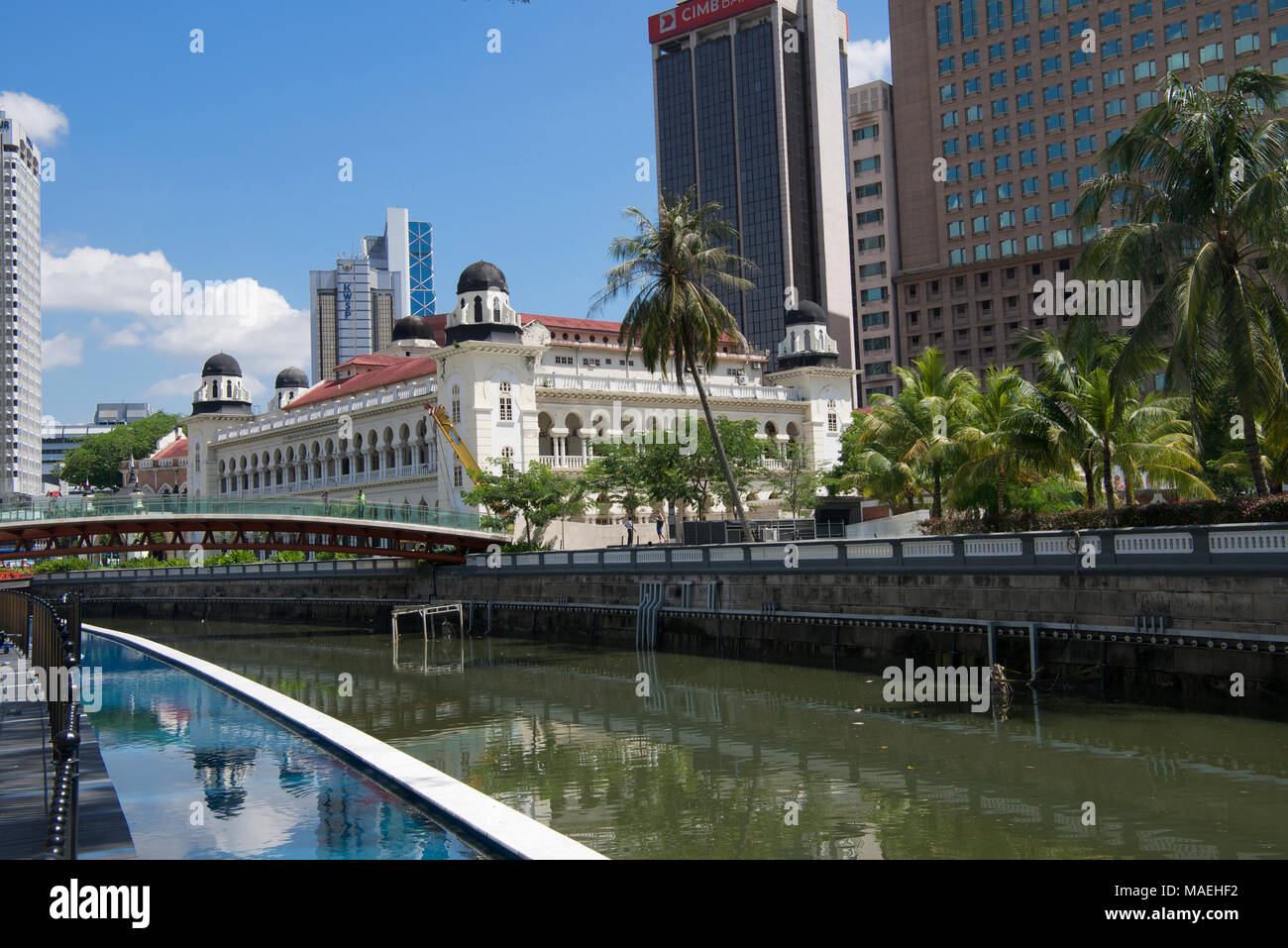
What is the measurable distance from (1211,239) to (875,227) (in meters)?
85.4

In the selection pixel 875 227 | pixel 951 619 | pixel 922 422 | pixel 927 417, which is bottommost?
pixel 951 619

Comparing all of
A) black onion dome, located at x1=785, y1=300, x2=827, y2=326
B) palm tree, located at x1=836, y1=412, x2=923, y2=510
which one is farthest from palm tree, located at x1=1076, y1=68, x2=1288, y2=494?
black onion dome, located at x1=785, y1=300, x2=827, y2=326

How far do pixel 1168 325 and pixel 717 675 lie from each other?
14.9 metres

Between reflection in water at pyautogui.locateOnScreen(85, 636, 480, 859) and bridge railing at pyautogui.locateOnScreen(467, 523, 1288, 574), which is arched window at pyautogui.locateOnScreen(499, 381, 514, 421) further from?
reflection in water at pyautogui.locateOnScreen(85, 636, 480, 859)

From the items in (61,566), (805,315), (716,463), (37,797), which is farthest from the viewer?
(805,315)

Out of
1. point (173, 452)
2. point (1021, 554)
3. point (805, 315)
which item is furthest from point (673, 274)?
point (173, 452)

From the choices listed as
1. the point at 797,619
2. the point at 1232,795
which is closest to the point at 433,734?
the point at 797,619

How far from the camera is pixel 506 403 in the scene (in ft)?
238

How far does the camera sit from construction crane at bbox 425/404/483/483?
231 feet

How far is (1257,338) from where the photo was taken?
79.7ft

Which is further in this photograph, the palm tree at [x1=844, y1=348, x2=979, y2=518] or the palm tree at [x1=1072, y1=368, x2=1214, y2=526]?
the palm tree at [x1=844, y1=348, x2=979, y2=518]

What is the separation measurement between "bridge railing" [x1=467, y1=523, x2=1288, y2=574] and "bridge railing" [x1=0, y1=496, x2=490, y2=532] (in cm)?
1512

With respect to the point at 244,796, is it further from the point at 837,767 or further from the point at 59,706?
the point at 837,767
